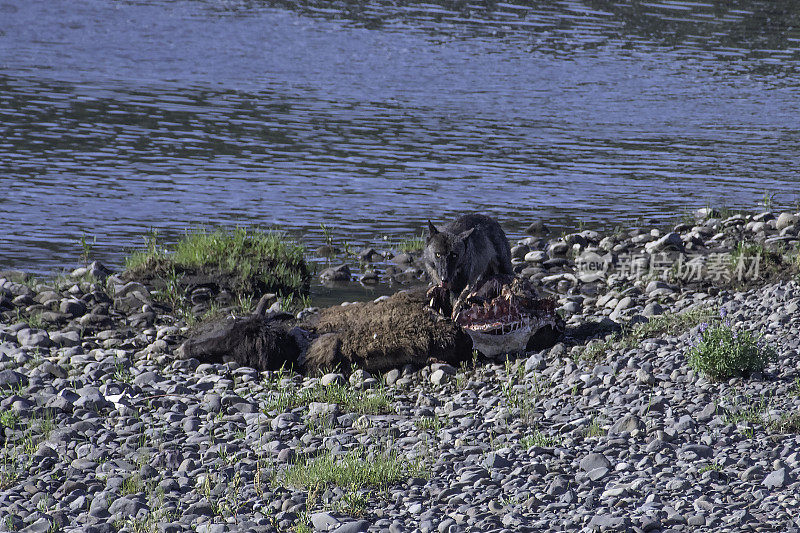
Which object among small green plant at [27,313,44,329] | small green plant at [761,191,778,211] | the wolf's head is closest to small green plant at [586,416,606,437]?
the wolf's head

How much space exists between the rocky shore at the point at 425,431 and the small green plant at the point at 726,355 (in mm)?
102

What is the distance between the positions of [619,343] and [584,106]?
1974 cm

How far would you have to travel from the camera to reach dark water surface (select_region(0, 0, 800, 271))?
63.1 feet

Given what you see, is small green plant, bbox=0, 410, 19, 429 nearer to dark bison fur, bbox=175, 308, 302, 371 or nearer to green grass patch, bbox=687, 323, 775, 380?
dark bison fur, bbox=175, 308, 302, 371

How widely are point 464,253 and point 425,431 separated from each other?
8.89 feet

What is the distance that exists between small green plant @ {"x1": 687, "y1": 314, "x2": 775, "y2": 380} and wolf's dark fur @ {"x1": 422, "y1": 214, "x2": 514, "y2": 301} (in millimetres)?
2868

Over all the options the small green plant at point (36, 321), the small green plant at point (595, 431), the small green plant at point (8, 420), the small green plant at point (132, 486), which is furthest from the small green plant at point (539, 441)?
the small green plant at point (36, 321)

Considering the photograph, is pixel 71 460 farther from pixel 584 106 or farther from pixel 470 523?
pixel 584 106

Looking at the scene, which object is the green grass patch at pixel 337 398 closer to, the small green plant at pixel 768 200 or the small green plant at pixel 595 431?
the small green plant at pixel 595 431

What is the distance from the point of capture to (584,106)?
29.3m

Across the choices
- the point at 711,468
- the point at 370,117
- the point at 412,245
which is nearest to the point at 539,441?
the point at 711,468

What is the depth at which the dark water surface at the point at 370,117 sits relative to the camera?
19234 millimetres

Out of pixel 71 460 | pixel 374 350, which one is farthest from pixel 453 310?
pixel 71 460

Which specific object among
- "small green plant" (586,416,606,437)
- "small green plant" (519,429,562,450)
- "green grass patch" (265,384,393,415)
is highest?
"small green plant" (586,416,606,437)
